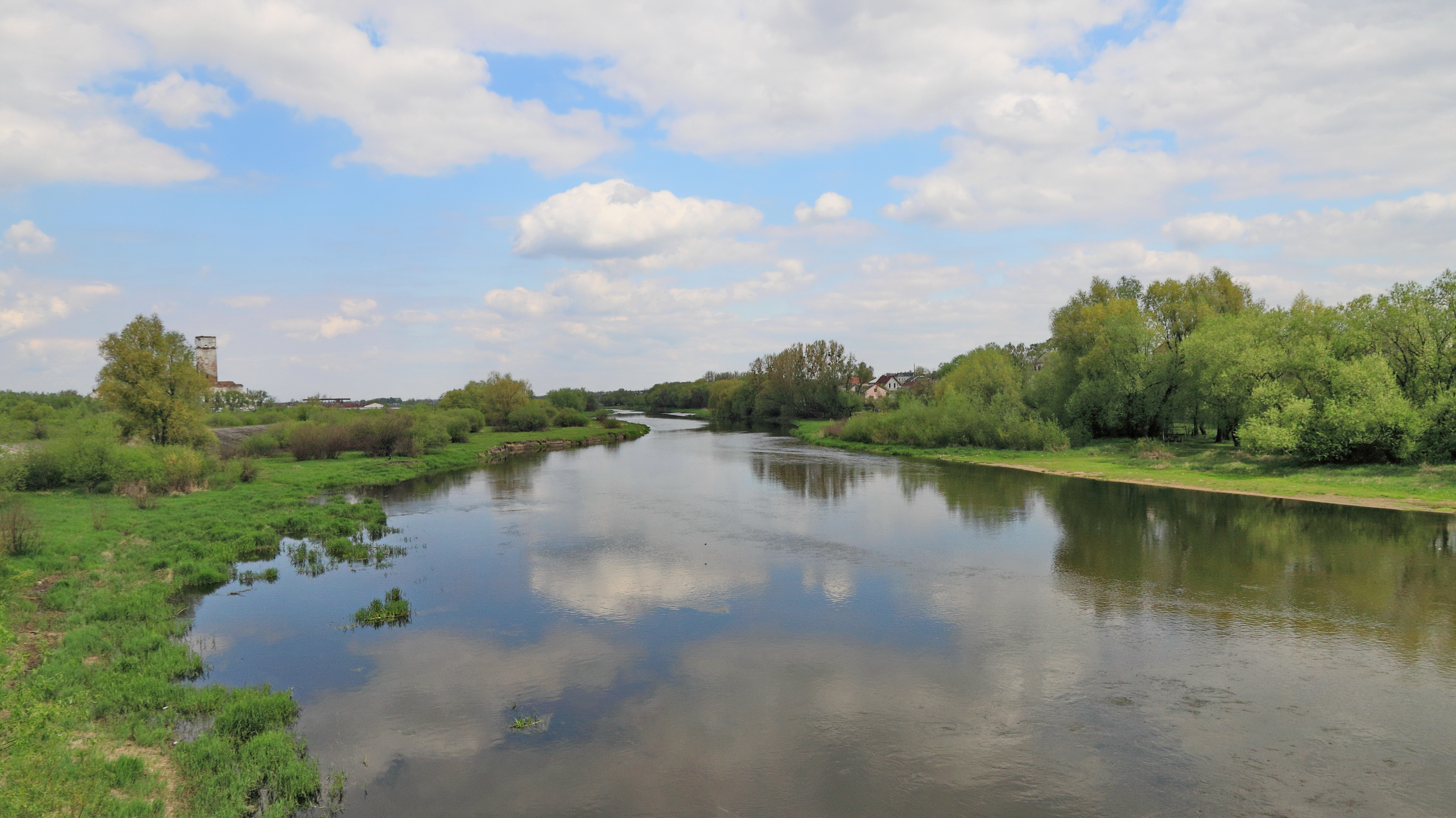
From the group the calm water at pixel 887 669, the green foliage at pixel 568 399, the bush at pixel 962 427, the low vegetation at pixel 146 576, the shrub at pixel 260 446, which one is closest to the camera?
the low vegetation at pixel 146 576

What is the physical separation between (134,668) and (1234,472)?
42.5m

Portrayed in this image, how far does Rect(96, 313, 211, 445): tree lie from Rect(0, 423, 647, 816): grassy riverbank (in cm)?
701

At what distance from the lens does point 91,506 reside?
23.1 meters

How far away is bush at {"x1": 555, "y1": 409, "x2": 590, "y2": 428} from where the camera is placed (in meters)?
92.1

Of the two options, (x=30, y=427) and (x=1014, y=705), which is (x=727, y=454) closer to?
(x=30, y=427)

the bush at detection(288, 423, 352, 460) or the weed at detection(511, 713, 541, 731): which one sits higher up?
the bush at detection(288, 423, 352, 460)

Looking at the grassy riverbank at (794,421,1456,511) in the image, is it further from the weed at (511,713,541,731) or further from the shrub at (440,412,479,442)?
the shrub at (440,412,479,442)

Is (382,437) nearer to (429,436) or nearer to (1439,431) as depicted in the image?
(429,436)

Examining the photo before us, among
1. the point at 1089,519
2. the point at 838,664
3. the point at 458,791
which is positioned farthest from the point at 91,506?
the point at 1089,519

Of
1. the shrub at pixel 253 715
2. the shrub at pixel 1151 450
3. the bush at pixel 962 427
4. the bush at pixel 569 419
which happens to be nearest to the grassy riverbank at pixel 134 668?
the shrub at pixel 253 715

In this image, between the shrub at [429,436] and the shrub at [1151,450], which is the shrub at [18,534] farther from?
the shrub at [1151,450]

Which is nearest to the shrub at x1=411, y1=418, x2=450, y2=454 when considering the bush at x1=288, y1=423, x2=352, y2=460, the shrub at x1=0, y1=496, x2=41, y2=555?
the bush at x1=288, y1=423, x2=352, y2=460

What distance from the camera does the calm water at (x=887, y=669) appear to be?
8.53 m

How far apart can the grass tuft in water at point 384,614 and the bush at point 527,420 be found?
223 feet
